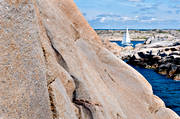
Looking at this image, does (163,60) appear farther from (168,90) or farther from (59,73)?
(59,73)

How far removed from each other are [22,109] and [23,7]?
6.87 feet

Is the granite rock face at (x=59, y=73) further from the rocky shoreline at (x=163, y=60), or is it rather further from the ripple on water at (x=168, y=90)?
the rocky shoreline at (x=163, y=60)

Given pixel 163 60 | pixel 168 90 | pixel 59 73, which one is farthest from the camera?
pixel 163 60

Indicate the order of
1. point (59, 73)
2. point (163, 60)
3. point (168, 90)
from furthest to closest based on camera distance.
A: point (163, 60) → point (168, 90) → point (59, 73)

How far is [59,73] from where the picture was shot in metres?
7.00

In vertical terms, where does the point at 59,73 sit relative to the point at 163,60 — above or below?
above

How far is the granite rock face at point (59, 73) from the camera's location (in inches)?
191

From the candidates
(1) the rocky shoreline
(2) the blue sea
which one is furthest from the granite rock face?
(1) the rocky shoreline

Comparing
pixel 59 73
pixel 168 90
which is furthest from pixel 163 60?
pixel 59 73

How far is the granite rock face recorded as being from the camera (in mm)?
4840

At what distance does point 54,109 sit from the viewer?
19.0ft

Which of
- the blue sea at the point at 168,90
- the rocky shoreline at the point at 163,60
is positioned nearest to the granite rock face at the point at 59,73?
the blue sea at the point at 168,90

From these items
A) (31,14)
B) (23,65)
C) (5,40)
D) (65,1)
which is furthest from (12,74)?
(65,1)

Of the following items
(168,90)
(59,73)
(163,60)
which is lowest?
(168,90)
